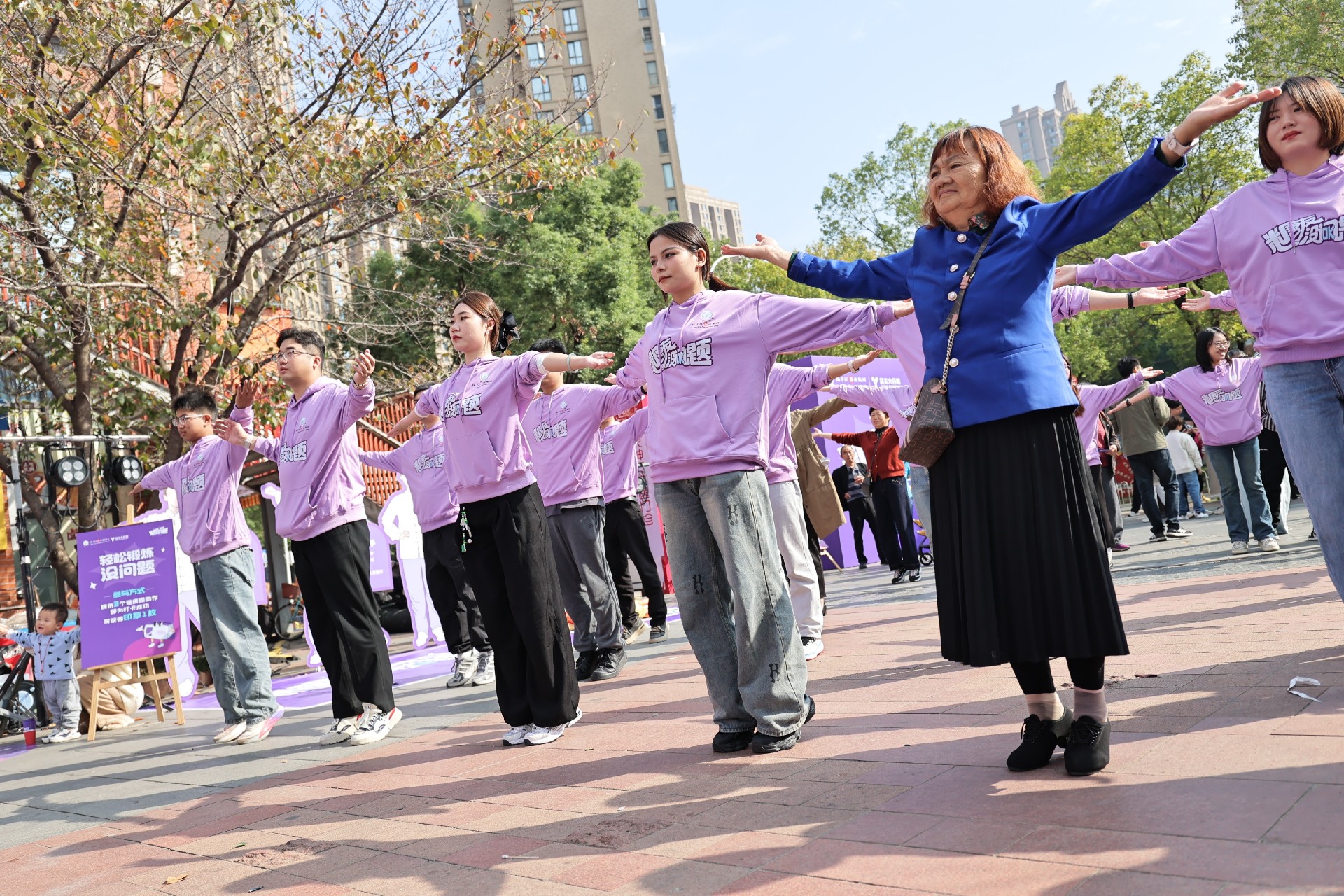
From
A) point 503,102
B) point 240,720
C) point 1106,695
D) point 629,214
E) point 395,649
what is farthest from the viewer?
point 629,214

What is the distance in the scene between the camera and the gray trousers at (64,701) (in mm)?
8656

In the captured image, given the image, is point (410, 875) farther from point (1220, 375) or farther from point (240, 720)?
point (1220, 375)

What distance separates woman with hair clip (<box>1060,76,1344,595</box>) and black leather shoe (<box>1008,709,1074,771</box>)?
1.10 m

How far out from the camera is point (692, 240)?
4520 millimetres

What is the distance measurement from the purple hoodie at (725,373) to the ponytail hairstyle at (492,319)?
1.45m

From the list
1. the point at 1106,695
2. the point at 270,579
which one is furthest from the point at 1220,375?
the point at 270,579

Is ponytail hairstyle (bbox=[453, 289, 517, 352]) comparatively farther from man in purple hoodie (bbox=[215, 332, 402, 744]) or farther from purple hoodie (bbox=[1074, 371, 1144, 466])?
purple hoodie (bbox=[1074, 371, 1144, 466])

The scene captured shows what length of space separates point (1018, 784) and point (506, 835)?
62.8 inches

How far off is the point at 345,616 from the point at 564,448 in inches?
85.5

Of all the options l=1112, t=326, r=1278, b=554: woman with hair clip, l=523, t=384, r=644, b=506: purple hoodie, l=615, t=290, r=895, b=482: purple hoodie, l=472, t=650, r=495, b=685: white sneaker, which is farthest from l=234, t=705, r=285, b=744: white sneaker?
l=1112, t=326, r=1278, b=554: woman with hair clip

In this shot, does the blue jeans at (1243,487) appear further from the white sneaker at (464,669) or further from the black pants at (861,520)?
the white sneaker at (464,669)

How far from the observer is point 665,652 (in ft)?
26.5

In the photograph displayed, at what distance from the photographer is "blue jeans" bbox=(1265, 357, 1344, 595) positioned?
11.5 ft

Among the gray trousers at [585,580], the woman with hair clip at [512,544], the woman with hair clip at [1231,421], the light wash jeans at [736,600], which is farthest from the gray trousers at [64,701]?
the woman with hair clip at [1231,421]
